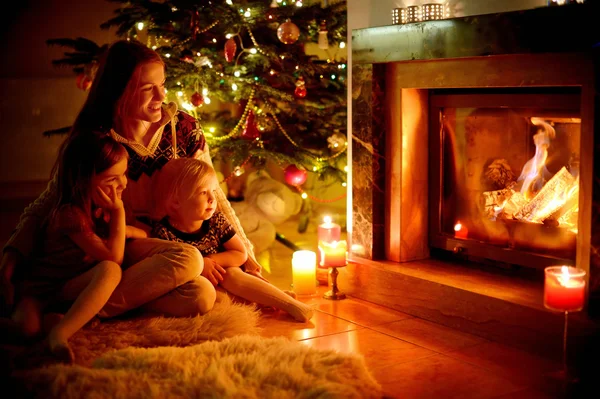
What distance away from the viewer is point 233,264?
296 cm

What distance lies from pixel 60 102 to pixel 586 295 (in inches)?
189

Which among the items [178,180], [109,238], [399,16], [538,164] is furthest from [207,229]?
[538,164]

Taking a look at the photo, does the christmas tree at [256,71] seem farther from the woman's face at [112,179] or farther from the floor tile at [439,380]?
the floor tile at [439,380]

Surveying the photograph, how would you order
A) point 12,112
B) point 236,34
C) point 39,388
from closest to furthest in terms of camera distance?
point 39,388 → point 236,34 → point 12,112

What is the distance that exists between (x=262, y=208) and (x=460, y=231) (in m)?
1.56

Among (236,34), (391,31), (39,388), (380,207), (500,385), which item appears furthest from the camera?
(236,34)

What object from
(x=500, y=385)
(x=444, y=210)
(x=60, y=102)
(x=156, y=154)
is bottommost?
(x=500, y=385)

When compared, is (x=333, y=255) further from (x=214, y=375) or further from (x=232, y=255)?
(x=214, y=375)

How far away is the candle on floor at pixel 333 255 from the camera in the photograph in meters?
3.14

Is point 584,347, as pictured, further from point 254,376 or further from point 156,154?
point 156,154

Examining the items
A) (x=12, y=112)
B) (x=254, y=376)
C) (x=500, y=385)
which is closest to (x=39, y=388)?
(x=254, y=376)

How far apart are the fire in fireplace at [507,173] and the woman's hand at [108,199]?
1321 mm

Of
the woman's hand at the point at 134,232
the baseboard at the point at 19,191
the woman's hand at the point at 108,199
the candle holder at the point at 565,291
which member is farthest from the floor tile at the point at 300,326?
the baseboard at the point at 19,191

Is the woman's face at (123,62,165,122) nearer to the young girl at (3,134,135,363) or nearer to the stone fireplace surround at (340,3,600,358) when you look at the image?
the young girl at (3,134,135,363)
